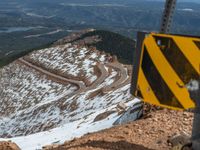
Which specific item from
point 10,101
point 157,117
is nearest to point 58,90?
point 10,101

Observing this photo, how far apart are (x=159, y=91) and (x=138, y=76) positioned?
468 millimetres

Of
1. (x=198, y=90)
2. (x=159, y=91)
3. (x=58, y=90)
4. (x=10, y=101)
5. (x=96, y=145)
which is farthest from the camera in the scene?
(x=10, y=101)

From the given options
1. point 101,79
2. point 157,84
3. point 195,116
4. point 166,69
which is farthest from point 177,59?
point 101,79

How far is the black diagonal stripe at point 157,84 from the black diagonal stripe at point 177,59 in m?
0.31

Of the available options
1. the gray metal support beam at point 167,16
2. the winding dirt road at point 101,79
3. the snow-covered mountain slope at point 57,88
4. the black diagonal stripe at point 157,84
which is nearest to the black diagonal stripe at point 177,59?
the black diagonal stripe at point 157,84

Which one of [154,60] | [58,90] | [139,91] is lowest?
[58,90]

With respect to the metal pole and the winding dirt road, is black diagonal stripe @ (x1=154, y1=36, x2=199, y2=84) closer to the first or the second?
the metal pole

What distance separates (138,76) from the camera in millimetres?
8031

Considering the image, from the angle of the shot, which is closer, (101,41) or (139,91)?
(139,91)

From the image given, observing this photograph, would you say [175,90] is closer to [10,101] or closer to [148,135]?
[148,135]

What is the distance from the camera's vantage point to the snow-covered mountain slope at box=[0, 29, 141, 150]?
51.8m

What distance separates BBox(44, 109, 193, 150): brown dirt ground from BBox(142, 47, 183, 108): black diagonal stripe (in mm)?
1265

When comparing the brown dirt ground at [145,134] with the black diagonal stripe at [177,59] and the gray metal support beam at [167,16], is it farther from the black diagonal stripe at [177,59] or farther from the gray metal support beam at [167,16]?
the gray metal support beam at [167,16]

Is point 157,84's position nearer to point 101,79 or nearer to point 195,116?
point 195,116
